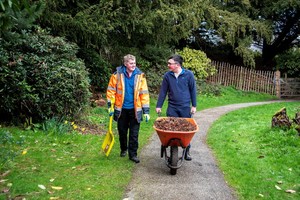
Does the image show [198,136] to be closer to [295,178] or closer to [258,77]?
[295,178]

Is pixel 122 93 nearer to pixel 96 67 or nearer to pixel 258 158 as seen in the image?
pixel 258 158

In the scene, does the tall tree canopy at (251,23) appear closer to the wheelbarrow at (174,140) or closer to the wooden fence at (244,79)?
the wooden fence at (244,79)

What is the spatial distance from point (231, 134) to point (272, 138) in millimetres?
1195

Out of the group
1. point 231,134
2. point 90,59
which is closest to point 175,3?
point 90,59

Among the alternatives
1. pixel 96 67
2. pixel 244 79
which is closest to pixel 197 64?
pixel 244 79

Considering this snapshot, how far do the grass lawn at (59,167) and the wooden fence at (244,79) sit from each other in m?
13.0

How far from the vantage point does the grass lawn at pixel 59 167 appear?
448cm

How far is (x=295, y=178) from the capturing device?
5.39 meters

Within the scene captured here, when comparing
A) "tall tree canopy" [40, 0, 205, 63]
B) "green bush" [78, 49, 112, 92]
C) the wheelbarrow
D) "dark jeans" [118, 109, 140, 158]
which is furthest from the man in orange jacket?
"green bush" [78, 49, 112, 92]

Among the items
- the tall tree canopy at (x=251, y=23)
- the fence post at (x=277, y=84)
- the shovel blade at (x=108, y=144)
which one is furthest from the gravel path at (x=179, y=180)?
the fence post at (x=277, y=84)

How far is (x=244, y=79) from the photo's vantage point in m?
19.8

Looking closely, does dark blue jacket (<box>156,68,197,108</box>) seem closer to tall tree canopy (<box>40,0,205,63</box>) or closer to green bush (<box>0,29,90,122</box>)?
green bush (<box>0,29,90,122</box>)

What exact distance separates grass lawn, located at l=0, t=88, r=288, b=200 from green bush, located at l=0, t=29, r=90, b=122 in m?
0.54

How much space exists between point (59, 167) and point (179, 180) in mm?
1993
